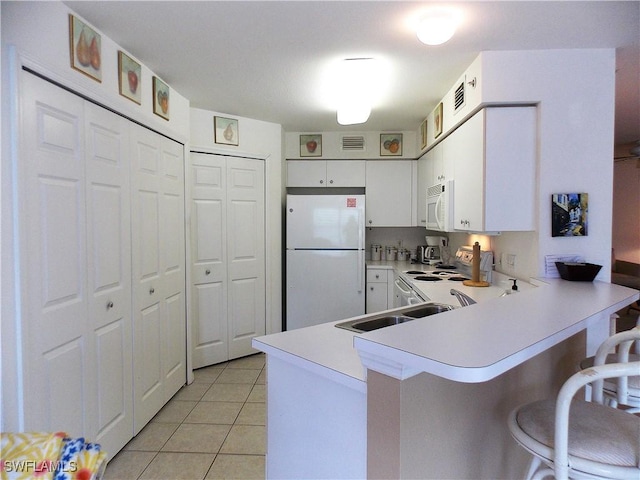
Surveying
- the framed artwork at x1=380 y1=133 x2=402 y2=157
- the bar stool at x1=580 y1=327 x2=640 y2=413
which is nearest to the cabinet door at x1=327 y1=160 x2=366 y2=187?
the framed artwork at x1=380 y1=133 x2=402 y2=157

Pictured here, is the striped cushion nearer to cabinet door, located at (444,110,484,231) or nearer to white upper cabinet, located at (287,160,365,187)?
cabinet door, located at (444,110,484,231)

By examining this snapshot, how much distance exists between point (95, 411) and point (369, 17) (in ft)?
7.83

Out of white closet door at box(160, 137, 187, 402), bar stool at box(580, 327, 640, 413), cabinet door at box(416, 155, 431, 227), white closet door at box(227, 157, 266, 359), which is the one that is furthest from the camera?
cabinet door at box(416, 155, 431, 227)

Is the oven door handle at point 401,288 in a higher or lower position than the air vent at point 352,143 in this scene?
lower

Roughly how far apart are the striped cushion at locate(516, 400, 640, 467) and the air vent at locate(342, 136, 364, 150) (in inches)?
134

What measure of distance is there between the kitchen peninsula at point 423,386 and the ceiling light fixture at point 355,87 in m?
1.62

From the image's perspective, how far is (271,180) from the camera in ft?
12.3

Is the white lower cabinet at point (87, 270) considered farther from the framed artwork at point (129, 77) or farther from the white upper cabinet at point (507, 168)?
the white upper cabinet at point (507, 168)

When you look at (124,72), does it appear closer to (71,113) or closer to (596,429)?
(71,113)

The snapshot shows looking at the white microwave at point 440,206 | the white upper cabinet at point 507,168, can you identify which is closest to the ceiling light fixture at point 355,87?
the white upper cabinet at point 507,168

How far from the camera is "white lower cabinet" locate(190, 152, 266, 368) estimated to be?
3281 mm

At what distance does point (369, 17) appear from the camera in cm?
179

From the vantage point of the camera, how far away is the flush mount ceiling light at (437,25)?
5.71 ft

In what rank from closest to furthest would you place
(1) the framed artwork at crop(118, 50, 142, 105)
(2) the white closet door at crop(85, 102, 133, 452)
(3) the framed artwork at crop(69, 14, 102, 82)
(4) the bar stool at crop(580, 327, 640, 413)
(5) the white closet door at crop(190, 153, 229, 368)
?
(4) the bar stool at crop(580, 327, 640, 413), (3) the framed artwork at crop(69, 14, 102, 82), (2) the white closet door at crop(85, 102, 133, 452), (1) the framed artwork at crop(118, 50, 142, 105), (5) the white closet door at crop(190, 153, 229, 368)
